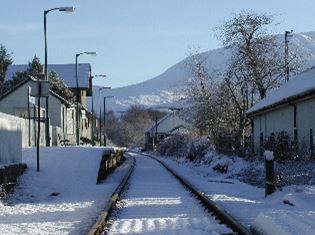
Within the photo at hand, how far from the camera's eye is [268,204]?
15.1 meters

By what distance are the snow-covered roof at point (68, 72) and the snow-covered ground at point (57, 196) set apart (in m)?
59.8

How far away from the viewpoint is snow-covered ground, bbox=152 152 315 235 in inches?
347

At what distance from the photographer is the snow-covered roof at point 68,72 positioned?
3314 inches

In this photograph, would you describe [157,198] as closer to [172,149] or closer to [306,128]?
[306,128]

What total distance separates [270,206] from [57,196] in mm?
6598

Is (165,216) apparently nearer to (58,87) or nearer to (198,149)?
(198,149)

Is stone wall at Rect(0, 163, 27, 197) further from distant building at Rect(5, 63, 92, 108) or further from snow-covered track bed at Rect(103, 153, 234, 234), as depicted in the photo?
distant building at Rect(5, 63, 92, 108)

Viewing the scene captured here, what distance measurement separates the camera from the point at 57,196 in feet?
61.0

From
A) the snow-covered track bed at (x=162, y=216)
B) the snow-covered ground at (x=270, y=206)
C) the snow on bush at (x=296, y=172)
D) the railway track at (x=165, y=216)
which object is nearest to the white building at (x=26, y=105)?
the snow on bush at (x=296, y=172)

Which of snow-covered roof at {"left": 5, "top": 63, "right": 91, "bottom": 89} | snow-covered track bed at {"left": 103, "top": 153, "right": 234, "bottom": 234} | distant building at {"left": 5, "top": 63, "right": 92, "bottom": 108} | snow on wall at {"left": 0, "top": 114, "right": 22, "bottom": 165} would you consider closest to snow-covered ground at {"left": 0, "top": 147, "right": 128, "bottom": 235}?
snow-covered track bed at {"left": 103, "top": 153, "right": 234, "bottom": 234}

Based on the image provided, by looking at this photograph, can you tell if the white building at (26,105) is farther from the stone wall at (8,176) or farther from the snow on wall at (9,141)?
the stone wall at (8,176)

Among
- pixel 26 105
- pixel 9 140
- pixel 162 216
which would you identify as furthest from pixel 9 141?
pixel 26 105

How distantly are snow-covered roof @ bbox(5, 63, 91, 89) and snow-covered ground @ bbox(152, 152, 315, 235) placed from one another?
6211 cm

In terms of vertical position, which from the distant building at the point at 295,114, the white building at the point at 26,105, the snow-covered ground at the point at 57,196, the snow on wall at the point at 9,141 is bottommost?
the snow-covered ground at the point at 57,196
